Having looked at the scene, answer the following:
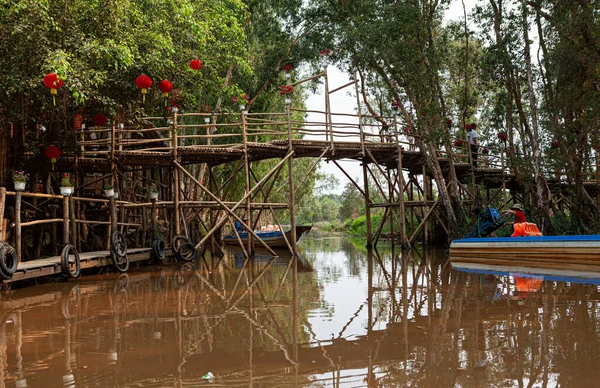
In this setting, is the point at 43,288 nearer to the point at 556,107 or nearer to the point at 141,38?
the point at 141,38

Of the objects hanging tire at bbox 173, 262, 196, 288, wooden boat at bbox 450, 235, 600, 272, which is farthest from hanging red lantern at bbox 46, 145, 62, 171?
wooden boat at bbox 450, 235, 600, 272

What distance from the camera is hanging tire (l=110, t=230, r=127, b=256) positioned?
1096cm

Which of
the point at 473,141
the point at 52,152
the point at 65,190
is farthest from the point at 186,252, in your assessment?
the point at 473,141

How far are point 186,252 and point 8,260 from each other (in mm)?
5744

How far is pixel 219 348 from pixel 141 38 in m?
8.28

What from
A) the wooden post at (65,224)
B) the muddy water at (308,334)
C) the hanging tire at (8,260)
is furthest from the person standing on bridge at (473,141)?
the hanging tire at (8,260)

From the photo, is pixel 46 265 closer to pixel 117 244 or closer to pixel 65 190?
pixel 65 190

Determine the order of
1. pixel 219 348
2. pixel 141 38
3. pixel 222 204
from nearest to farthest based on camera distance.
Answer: pixel 219 348 → pixel 141 38 → pixel 222 204

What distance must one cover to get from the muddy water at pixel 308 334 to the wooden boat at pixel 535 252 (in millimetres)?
917

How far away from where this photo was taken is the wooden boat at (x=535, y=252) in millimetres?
8570

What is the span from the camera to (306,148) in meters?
15.8

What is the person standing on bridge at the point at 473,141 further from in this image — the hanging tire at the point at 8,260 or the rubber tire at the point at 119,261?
the hanging tire at the point at 8,260

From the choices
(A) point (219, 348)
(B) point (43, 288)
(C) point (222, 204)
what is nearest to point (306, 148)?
(C) point (222, 204)

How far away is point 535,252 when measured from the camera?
9.75 meters
